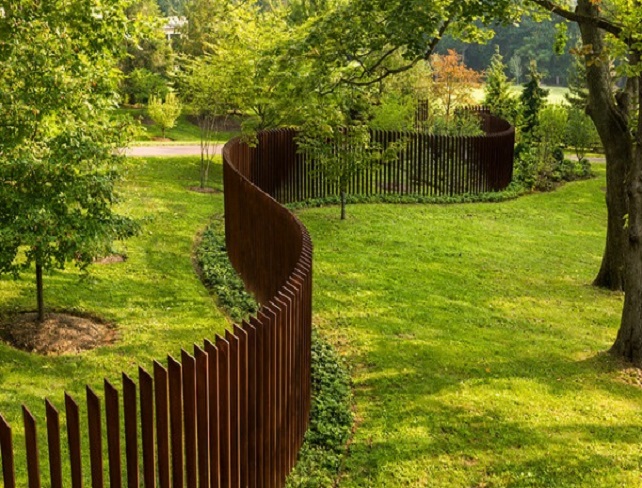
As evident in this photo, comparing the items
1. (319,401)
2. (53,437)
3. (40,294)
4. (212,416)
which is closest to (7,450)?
(53,437)

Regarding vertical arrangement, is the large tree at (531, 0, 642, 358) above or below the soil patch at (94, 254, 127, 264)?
above

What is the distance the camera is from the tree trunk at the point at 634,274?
30.8ft

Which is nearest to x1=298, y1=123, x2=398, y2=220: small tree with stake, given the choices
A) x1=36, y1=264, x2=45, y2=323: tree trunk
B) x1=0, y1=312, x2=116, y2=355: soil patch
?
x1=0, y1=312, x2=116, y2=355: soil patch

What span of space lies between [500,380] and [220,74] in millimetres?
14054

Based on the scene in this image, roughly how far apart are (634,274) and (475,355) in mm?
→ 2328

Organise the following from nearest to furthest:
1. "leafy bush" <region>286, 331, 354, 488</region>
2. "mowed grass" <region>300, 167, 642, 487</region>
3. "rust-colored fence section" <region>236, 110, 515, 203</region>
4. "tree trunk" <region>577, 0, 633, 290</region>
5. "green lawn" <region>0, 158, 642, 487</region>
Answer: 1. "leafy bush" <region>286, 331, 354, 488</region>
2. "mowed grass" <region>300, 167, 642, 487</region>
3. "green lawn" <region>0, 158, 642, 487</region>
4. "tree trunk" <region>577, 0, 633, 290</region>
5. "rust-colored fence section" <region>236, 110, 515, 203</region>

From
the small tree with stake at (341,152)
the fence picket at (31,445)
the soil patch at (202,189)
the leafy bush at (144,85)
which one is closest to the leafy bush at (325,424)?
the fence picket at (31,445)

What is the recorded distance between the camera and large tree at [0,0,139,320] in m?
7.95

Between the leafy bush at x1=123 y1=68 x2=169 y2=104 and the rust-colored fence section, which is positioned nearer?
the rust-colored fence section

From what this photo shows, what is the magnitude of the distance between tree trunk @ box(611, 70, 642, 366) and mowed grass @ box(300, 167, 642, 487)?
1.15ft

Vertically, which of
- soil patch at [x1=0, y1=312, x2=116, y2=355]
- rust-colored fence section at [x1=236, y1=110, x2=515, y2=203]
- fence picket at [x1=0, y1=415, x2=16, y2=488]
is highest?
rust-colored fence section at [x1=236, y1=110, x2=515, y2=203]

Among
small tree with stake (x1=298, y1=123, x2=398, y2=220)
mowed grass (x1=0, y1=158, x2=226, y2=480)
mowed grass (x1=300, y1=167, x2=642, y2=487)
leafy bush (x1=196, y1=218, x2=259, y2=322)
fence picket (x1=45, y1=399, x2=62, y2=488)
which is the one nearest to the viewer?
fence picket (x1=45, y1=399, x2=62, y2=488)

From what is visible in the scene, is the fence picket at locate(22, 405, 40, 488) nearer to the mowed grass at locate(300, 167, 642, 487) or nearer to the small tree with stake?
the mowed grass at locate(300, 167, 642, 487)

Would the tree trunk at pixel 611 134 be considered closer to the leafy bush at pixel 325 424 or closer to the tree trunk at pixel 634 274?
the tree trunk at pixel 634 274
